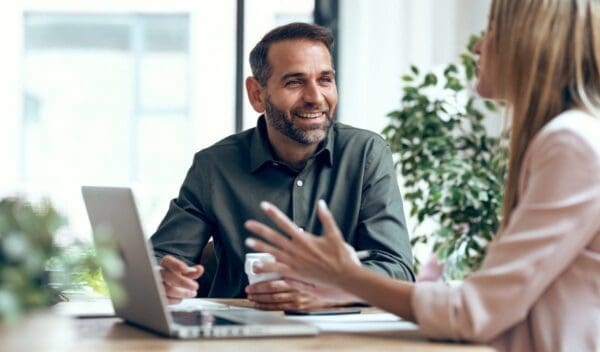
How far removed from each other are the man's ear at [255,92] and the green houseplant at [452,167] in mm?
955

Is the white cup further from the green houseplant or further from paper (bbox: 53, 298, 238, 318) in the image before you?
the green houseplant

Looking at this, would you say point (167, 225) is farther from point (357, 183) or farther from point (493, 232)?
point (493, 232)

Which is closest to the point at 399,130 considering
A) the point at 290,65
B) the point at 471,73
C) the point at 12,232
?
the point at 471,73

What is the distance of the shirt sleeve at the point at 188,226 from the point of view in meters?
2.73

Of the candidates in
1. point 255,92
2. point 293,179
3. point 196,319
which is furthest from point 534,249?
point 255,92

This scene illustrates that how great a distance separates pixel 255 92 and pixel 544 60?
1.49 metres

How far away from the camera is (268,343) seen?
1568mm

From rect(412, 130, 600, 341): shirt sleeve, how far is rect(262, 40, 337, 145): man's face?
1.26 m

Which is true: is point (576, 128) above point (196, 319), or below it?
above

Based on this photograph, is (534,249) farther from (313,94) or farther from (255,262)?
(313,94)

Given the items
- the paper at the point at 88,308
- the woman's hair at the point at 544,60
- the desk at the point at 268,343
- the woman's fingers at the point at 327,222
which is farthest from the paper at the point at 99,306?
the woman's hair at the point at 544,60

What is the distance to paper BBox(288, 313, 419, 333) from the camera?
5.72ft

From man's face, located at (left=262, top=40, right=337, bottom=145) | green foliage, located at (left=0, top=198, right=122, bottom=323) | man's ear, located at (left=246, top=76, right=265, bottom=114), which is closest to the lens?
green foliage, located at (left=0, top=198, right=122, bottom=323)

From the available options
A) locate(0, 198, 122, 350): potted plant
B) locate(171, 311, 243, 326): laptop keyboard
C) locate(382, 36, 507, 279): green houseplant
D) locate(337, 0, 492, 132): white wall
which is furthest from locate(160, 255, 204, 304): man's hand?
locate(337, 0, 492, 132): white wall
